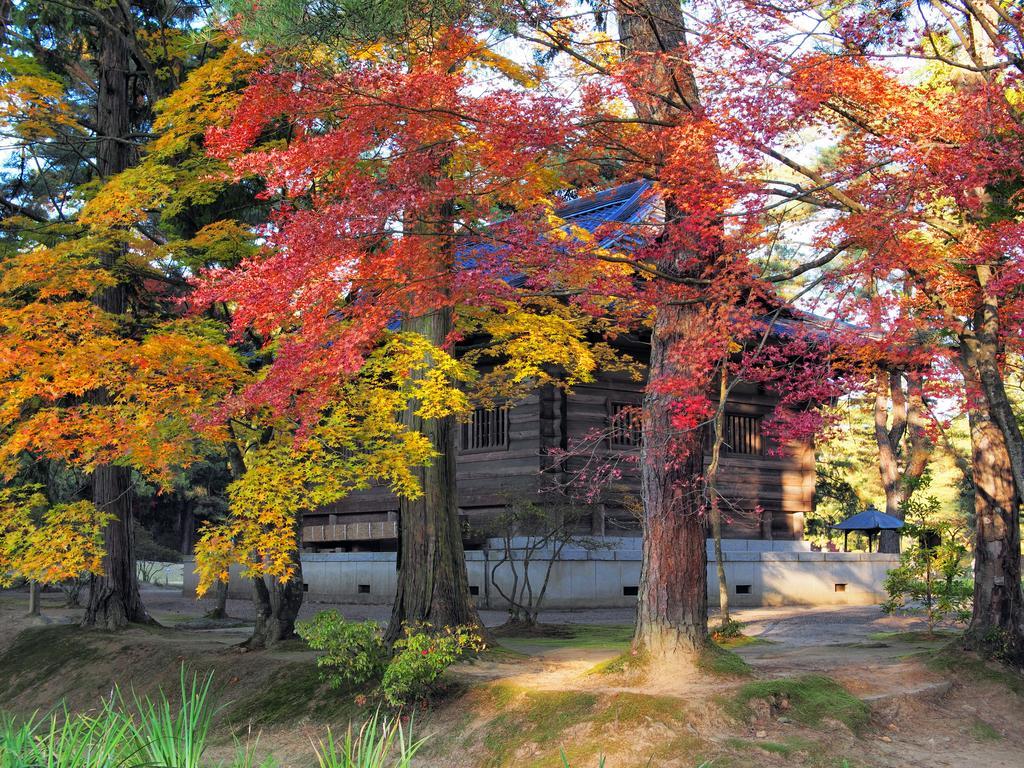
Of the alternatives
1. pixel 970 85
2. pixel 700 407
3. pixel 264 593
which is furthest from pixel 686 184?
pixel 264 593

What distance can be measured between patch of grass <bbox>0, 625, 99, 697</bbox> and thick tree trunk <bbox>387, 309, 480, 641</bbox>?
6.57m

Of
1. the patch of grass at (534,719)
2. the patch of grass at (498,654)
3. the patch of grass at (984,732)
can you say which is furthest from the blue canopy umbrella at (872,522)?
the patch of grass at (534,719)

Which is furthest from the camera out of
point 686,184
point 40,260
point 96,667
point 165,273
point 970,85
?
point 165,273

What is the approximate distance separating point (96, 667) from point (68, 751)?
12844 millimetres

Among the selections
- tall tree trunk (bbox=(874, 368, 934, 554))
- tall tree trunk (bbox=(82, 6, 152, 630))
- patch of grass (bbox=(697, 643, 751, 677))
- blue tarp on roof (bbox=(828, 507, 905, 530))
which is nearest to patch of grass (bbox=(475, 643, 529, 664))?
patch of grass (bbox=(697, 643, 751, 677))

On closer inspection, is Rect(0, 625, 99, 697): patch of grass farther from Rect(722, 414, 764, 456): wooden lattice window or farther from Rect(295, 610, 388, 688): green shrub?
Rect(722, 414, 764, 456): wooden lattice window

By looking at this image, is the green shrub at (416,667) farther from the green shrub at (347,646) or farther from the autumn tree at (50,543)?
the autumn tree at (50,543)

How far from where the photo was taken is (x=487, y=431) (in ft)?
76.8

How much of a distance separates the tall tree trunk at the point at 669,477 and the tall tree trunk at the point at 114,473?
33.8 feet

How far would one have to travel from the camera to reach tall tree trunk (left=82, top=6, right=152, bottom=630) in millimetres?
18266

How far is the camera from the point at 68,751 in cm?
472

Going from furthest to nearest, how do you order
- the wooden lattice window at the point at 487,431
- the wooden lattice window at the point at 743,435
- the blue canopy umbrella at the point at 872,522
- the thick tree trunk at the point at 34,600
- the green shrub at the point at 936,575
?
the blue canopy umbrella at the point at 872,522 → the wooden lattice window at the point at 743,435 → the wooden lattice window at the point at 487,431 → the thick tree trunk at the point at 34,600 → the green shrub at the point at 936,575

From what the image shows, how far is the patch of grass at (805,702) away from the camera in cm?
1012

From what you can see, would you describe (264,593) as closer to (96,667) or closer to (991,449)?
(96,667)
